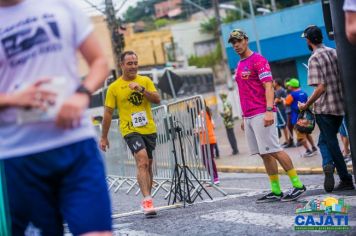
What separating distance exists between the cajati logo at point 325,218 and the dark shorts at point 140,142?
2.67 meters

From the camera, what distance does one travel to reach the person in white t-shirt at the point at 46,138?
2994 millimetres

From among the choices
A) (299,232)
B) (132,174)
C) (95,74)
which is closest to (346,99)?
(299,232)

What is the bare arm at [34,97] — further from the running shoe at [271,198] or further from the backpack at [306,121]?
the backpack at [306,121]

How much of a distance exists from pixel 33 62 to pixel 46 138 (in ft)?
1.10

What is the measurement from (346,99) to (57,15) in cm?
473

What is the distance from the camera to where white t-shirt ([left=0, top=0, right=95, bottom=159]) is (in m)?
3.00

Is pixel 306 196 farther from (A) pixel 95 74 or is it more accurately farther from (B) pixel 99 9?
(B) pixel 99 9

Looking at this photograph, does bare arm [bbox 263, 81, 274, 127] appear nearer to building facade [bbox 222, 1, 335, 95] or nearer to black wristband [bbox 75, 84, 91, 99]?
black wristband [bbox 75, 84, 91, 99]

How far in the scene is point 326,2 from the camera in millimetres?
8047

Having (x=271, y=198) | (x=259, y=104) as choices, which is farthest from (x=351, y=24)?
(x=271, y=198)

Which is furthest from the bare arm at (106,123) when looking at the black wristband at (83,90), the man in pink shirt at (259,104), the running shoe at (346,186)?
the black wristband at (83,90)

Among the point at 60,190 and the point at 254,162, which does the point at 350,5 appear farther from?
the point at 254,162

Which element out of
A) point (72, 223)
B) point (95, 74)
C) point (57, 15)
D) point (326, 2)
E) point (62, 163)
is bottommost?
point (72, 223)

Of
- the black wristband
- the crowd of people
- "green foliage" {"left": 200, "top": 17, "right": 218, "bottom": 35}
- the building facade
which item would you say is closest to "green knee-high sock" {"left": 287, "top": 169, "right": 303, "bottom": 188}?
the crowd of people
